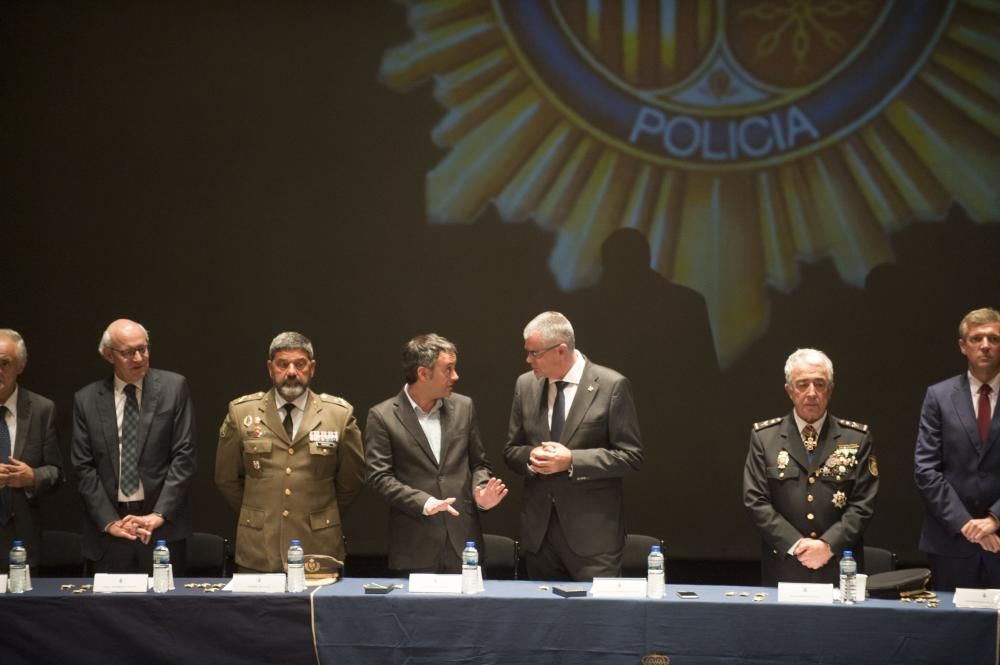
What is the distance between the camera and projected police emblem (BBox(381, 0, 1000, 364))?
5.94 meters

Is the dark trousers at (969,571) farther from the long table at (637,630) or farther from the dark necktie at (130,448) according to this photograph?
the dark necktie at (130,448)

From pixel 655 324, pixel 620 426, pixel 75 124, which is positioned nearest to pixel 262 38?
pixel 75 124

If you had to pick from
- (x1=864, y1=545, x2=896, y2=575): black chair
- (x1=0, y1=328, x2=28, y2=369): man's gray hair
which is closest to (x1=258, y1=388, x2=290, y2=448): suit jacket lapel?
(x1=0, y1=328, x2=28, y2=369): man's gray hair

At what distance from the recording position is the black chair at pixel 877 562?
494 cm

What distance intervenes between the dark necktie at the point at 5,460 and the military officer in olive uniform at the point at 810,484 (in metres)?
3.16

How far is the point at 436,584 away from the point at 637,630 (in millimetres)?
777

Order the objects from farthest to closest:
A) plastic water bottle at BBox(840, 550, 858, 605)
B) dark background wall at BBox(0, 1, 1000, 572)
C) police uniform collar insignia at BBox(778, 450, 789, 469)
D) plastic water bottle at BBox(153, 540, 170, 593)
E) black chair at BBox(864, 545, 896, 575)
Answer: dark background wall at BBox(0, 1, 1000, 572) < black chair at BBox(864, 545, 896, 575) < police uniform collar insignia at BBox(778, 450, 789, 469) < plastic water bottle at BBox(153, 540, 170, 593) < plastic water bottle at BBox(840, 550, 858, 605)

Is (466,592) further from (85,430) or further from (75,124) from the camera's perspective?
(75,124)

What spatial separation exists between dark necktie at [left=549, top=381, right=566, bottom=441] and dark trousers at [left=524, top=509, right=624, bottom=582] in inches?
13.3

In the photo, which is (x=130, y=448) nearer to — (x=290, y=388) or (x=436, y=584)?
(x=290, y=388)

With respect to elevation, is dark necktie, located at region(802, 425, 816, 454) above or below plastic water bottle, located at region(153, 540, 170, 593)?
above

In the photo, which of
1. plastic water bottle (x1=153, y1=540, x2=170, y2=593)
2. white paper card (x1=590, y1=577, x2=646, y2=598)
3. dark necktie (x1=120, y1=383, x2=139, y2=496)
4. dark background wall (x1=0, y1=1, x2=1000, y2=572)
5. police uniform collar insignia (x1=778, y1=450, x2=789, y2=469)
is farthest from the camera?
dark background wall (x1=0, y1=1, x2=1000, y2=572)

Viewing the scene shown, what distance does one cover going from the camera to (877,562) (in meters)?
4.95

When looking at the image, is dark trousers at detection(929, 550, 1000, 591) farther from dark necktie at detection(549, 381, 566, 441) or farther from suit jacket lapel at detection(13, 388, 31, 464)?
suit jacket lapel at detection(13, 388, 31, 464)
